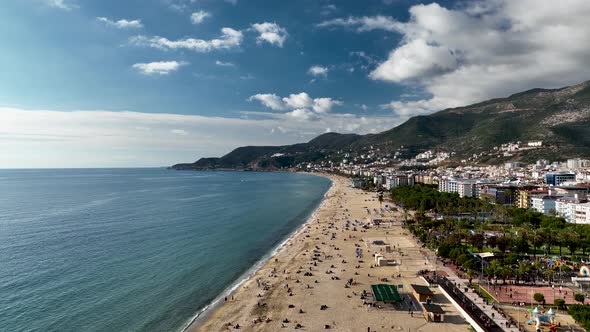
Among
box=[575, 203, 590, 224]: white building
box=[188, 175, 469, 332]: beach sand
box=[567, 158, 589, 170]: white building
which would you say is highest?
box=[567, 158, 589, 170]: white building

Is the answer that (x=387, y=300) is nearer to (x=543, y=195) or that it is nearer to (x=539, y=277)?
(x=539, y=277)

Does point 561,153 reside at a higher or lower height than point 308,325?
higher

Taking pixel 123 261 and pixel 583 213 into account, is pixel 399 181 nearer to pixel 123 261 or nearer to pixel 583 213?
pixel 583 213

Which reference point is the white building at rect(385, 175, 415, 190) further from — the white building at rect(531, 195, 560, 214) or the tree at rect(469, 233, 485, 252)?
the tree at rect(469, 233, 485, 252)

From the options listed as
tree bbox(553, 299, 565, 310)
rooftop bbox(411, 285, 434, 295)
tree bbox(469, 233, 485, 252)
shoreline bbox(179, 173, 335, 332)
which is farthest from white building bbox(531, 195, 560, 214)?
rooftop bbox(411, 285, 434, 295)

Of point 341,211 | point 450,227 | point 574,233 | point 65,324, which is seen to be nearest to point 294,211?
point 341,211

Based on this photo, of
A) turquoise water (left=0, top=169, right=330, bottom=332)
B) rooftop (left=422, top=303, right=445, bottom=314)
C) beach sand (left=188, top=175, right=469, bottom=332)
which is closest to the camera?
beach sand (left=188, top=175, right=469, bottom=332)

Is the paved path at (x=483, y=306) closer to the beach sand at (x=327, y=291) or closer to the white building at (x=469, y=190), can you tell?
the beach sand at (x=327, y=291)

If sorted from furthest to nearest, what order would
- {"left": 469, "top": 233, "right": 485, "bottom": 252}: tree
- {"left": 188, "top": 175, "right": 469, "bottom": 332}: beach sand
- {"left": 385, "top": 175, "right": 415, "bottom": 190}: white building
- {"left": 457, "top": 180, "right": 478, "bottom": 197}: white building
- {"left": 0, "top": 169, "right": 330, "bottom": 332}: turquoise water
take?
{"left": 385, "top": 175, "right": 415, "bottom": 190}: white building
{"left": 457, "top": 180, "right": 478, "bottom": 197}: white building
{"left": 469, "top": 233, "right": 485, "bottom": 252}: tree
{"left": 0, "top": 169, "right": 330, "bottom": 332}: turquoise water
{"left": 188, "top": 175, "right": 469, "bottom": 332}: beach sand

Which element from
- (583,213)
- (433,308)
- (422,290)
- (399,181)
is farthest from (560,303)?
(399,181)
